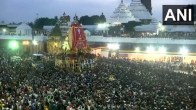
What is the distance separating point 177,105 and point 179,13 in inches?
252

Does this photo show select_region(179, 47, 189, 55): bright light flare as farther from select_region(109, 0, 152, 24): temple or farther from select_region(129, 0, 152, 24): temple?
select_region(129, 0, 152, 24): temple

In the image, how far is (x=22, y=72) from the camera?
32.5 metres

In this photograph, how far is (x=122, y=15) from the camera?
8475cm

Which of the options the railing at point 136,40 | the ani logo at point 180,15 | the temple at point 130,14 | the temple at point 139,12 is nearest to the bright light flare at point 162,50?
the railing at point 136,40

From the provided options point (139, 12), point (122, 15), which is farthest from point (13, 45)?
point (139, 12)

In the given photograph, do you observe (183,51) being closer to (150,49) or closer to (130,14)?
(150,49)

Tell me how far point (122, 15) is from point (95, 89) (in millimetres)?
58969

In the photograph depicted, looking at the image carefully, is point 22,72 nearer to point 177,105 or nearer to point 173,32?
point 177,105

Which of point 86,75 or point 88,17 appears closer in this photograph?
point 86,75

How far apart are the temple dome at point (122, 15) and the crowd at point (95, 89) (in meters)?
47.6

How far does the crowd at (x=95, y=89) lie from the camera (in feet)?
73.5

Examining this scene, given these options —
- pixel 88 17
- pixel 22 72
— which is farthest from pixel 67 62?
pixel 88 17

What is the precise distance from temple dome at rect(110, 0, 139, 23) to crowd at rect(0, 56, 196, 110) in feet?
156

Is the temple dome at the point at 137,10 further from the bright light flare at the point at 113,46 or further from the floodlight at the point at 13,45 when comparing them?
the floodlight at the point at 13,45
